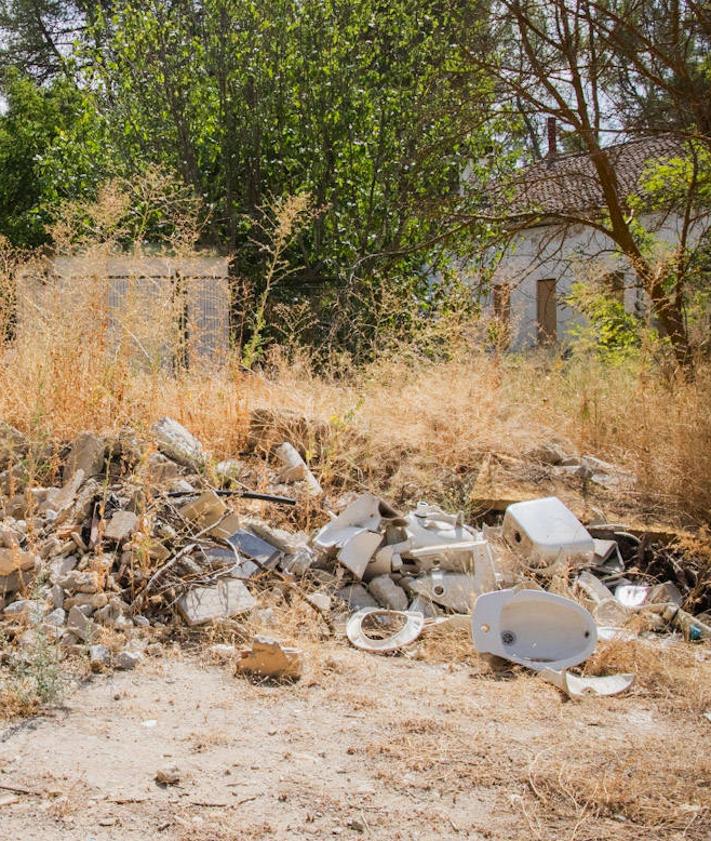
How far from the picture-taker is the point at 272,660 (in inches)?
133

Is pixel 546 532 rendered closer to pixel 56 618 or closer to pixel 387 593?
pixel 387 593

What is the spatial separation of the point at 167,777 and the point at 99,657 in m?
1.05

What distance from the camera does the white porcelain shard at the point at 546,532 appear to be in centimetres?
464

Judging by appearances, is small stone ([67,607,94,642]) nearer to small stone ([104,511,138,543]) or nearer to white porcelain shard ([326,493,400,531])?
small stone ([104,511,138,543])

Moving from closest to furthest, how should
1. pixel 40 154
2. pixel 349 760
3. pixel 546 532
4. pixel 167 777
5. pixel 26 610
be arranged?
1. pixel 167 777
2. pixel 349 760
3. pixel 26 610
4. pixel 546 532
5. pixel 40 154

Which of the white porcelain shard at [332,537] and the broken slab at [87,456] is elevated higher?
the broken slab at [87,456]

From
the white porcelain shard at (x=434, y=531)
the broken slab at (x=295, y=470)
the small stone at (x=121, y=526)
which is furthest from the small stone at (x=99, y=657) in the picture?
the broken slab at (x=295, y=470)

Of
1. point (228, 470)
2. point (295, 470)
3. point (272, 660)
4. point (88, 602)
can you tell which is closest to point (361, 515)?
point (295, 470)

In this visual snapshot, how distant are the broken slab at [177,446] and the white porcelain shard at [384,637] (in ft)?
4.68

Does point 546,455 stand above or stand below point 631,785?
above

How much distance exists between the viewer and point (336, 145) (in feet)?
38.2

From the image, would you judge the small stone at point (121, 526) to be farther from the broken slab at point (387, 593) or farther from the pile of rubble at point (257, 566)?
the broken slab at point (387, 593)

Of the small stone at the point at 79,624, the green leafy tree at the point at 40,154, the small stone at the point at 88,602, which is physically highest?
the green leafy tree at the point at 40,154

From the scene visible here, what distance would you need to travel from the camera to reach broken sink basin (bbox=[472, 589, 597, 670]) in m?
3.66
